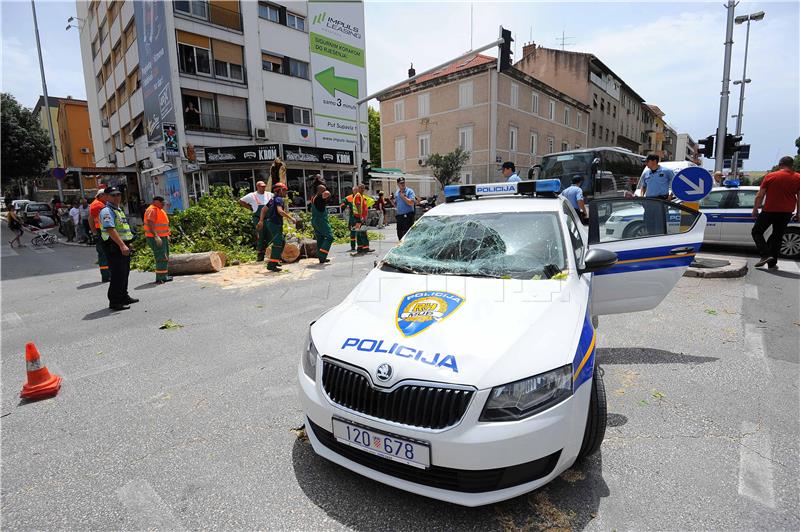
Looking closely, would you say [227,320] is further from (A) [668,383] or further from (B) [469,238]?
(A) [668,383]

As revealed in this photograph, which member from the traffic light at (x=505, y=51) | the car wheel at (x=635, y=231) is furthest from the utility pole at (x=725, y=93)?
the car wheel at (x=635, y=231)

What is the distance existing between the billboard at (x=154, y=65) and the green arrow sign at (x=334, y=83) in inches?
354

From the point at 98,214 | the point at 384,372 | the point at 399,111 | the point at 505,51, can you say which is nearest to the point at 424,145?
the point at 399,111

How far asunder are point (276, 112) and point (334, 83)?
5116mm

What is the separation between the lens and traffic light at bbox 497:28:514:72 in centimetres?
1282

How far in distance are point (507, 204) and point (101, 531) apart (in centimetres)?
367

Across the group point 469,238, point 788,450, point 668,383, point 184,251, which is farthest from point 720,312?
point 184,251

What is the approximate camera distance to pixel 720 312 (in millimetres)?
5453

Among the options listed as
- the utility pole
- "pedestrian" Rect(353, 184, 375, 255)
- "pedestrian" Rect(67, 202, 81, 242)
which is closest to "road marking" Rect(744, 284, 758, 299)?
"pedestrian" Rect(353, 184, 375, 255)

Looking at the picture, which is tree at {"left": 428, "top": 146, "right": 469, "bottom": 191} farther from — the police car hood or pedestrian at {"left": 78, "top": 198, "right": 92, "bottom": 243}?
the police car hood

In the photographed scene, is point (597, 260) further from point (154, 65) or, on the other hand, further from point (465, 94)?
point (465, 94)

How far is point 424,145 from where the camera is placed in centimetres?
3516

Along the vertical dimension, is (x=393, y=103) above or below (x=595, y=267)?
above

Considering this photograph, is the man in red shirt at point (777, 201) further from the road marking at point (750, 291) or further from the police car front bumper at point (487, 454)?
the police car front bumper at point (487, 454)
